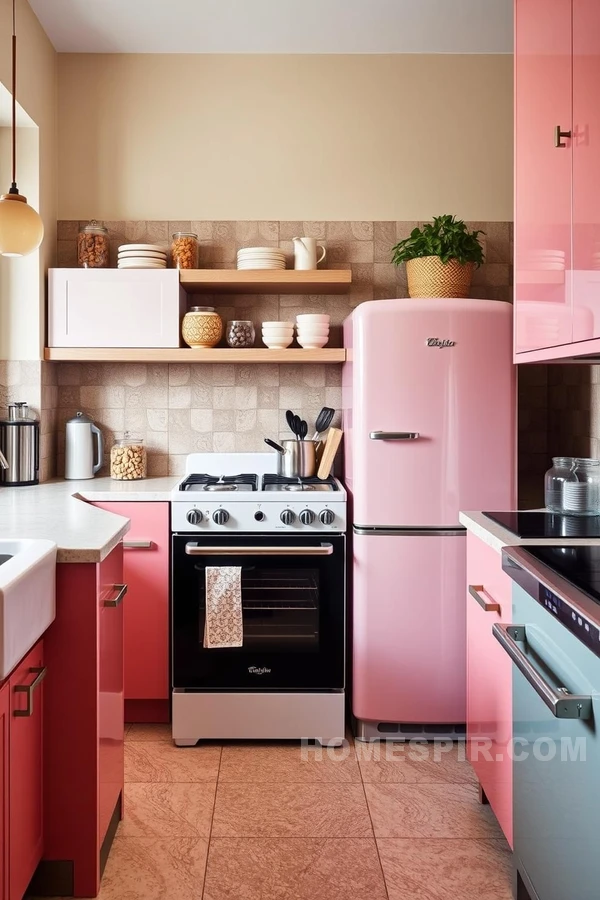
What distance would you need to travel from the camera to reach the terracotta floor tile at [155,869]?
6.27ft

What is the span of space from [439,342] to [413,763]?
4.86 feet

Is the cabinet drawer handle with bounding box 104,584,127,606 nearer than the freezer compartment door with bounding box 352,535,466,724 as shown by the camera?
Yes

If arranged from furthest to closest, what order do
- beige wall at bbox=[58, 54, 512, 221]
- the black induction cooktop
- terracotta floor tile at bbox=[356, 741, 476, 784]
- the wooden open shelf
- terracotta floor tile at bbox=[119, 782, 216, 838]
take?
beige wall at bbox=[58, 54, 512, 221]
the wooden open shelf
terracotta floor tile at bbox=[356, 741, 476, 784]
terracotta floor tile at bbox=[119, 782, 216, 838]
the black induction cooktop

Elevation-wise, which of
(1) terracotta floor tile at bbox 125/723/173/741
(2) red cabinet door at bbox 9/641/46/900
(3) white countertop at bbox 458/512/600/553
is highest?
(3) white countertop at bbox 458/512/600/553

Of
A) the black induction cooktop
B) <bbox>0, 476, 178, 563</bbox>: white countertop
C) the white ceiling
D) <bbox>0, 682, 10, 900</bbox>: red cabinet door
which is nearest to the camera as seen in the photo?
<bbox>0, 682, 10, 900</bbox>: red cabinet door

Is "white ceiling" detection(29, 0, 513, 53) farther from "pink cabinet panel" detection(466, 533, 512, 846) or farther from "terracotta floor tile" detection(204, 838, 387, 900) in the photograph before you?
"terracotta floor tile" detection(204, 838, 387, 900)

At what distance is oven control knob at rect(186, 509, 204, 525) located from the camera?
8.95 feet

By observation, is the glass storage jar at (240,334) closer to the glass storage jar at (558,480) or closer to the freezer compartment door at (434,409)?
the freezer compartment door at (434,409)

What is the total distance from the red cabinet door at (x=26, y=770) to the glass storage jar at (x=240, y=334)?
1.72 metres

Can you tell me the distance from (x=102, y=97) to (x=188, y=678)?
250 centimetres

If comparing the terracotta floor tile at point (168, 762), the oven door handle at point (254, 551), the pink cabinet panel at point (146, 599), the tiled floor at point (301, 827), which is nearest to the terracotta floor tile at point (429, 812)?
the tiled floor at point (301, 827)

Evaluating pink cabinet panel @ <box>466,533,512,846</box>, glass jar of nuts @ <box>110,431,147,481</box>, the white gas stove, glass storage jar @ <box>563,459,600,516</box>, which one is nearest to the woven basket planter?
the white gas stove

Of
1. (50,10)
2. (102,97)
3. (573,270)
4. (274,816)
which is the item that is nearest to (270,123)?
(102,97)

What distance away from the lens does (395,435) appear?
2.68 m
